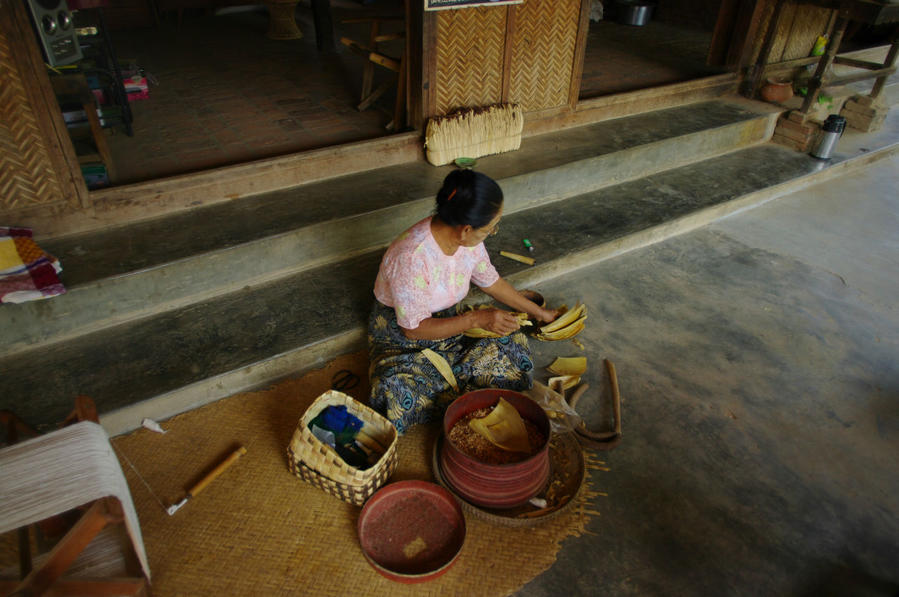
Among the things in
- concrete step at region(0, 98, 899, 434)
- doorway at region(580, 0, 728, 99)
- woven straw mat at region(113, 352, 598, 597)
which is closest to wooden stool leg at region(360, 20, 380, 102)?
concrete step at region(0, 98, 899, 434)

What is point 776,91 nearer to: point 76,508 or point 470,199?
point 470,199

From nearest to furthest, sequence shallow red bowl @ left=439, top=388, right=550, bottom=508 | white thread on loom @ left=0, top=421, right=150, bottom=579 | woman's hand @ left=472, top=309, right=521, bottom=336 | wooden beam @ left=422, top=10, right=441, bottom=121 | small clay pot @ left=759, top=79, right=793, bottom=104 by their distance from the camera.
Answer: white thread on loom @ left=0, top=421, right=150, bottom=579
shallow red bowl @ left=439, top=388, right=550, bottom=508
woman's hand @ left=472, top=309, right=521, bottom=336
wooden beam @ left=422, top=10, right=441, bottom=121
small clay pot @ left=759, top=79, right=793, bottom=104

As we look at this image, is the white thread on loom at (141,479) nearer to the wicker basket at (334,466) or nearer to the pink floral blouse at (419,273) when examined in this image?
the wicker basket at (334,466)

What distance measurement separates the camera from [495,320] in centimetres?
247

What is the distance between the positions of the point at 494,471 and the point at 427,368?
2.14 ft

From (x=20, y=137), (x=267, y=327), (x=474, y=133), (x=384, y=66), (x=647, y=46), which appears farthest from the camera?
(x=647, y=46)

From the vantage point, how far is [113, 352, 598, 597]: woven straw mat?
6.83 ft

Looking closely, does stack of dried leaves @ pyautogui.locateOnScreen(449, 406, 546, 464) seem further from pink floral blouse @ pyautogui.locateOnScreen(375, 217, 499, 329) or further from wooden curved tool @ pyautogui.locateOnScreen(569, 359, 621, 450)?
pink floral blouse @ pyautogui.locateOnScreen(375, 217, 499, 329)

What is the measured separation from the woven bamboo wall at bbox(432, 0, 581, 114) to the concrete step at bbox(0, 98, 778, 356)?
1.39ft

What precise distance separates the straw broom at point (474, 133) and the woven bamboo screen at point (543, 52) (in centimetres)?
25

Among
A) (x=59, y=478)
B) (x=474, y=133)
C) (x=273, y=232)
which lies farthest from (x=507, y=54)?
(x=59, y=478)

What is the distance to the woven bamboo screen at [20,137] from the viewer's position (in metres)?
2.65

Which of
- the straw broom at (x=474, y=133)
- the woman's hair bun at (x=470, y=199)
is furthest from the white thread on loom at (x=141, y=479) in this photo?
the straw broom at (x=474, y=133)

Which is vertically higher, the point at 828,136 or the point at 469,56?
the point at 469,56
